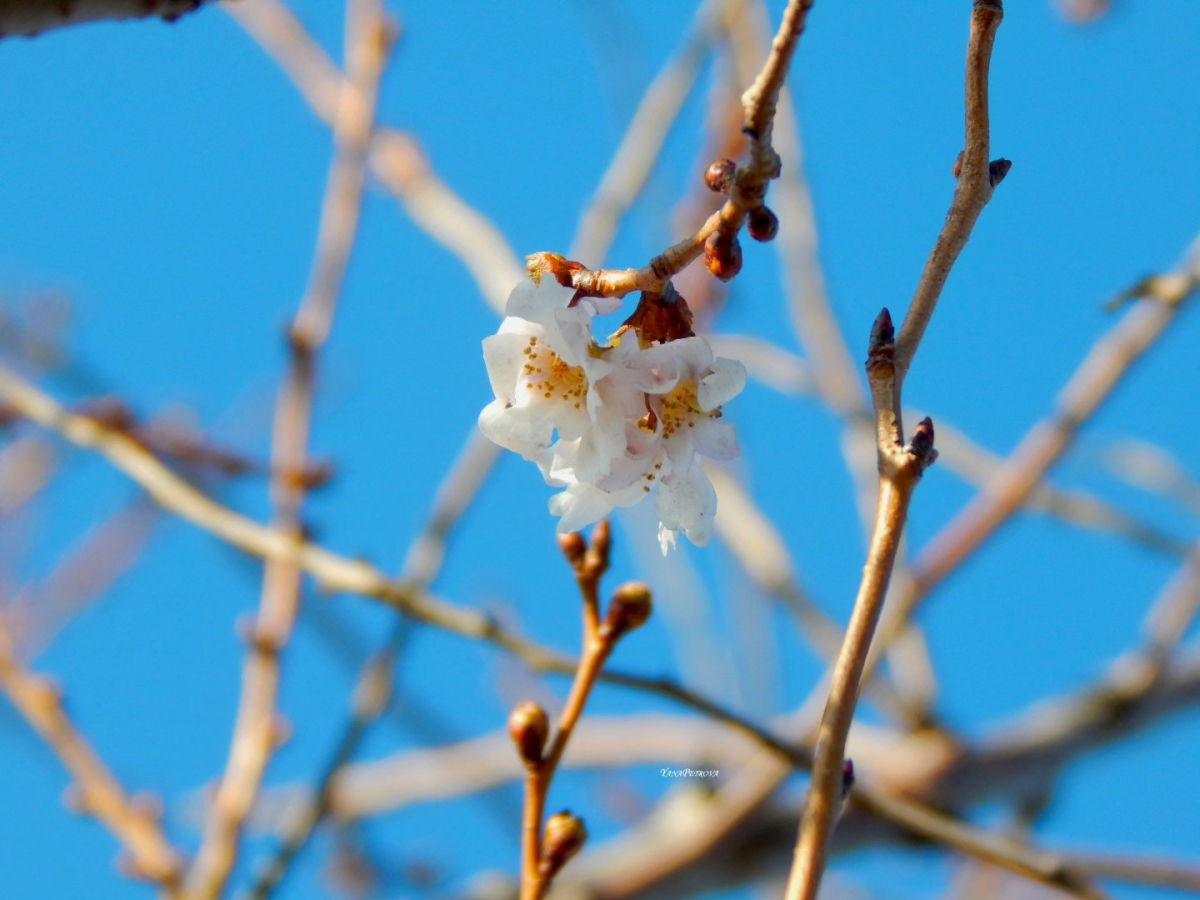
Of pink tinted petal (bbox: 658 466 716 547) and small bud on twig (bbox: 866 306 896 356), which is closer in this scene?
small bud on twig (bbox: 866 306 896 356)

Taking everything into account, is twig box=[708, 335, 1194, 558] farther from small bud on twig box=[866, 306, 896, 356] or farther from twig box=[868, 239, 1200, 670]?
small bud on twig box=[866, 306, 896, 356]

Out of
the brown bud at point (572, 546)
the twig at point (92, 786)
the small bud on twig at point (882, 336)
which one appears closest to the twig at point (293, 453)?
the twig at point (92, 786)

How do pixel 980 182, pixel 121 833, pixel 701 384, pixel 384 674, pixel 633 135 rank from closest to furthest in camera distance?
pixel 980 182 < pixel 701 384 < pixel 121 833 < pixel 384 674 < pixel 633 135

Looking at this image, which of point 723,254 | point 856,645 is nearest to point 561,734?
point 856,645

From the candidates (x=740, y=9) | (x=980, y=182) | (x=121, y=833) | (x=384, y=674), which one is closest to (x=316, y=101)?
(x=740, y=9)

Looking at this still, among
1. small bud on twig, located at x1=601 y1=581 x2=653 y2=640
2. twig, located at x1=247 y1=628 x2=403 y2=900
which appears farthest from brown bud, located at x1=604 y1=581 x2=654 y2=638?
twig, located at x1=247 y1=628 x2=403 y2=900

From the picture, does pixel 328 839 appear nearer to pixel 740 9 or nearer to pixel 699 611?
pixel 699 611
